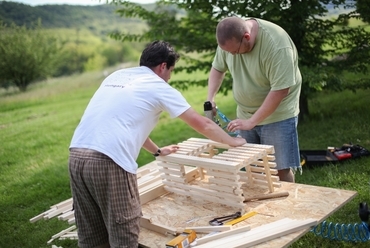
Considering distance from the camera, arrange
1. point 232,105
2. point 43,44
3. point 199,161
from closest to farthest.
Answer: point 199,161 < point 232,105 < point 43,44

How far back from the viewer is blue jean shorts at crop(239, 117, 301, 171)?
3.65 meters

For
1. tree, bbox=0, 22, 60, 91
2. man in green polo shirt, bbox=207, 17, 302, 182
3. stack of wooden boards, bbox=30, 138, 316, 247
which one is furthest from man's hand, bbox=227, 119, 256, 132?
tree, bbox=0, 22, 60, 91

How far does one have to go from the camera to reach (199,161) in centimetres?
314

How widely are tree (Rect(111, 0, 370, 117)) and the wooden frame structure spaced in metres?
3.33

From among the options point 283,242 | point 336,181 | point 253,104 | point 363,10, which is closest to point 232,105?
point 363,10

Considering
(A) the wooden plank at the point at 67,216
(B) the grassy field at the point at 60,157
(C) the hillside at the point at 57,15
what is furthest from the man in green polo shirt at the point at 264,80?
(C) the hillside at the point at 57,15

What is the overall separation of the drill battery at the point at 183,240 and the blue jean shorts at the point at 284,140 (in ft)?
4.39

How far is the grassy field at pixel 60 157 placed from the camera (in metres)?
4.60

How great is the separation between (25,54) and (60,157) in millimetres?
12426

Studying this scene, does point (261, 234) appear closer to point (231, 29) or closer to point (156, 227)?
point (156, 227)

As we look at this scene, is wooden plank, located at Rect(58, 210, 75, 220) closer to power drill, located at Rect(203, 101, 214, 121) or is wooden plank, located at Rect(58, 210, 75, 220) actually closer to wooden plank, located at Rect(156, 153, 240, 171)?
wooden plank, located at Rect(156, 153, 240, 171)

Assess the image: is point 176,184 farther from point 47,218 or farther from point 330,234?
point 47,218

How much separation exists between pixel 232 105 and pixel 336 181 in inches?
239

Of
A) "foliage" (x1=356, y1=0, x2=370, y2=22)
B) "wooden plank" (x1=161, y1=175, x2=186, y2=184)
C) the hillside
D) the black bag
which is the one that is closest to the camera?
"wooden plank" (x1=161, y1=175, x2=186, y2=184)
